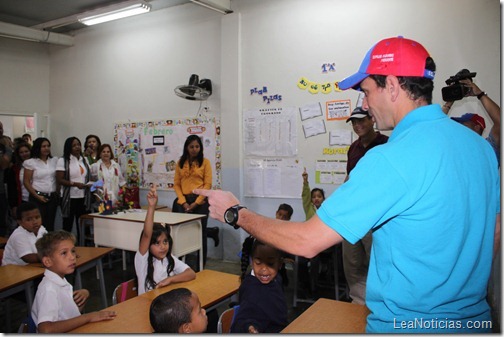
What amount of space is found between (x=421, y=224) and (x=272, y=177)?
3.93 metres

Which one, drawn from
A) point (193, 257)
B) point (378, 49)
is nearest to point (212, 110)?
point (193, 257)

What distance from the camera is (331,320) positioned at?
1.75 meters

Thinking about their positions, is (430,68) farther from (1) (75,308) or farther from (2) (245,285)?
(1) (75,308)

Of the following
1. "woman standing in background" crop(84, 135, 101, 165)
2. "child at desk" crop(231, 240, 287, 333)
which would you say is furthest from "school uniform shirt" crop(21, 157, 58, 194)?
"child at desk" crop(231, 240, 287, 333)

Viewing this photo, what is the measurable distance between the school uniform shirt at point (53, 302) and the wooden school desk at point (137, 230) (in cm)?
165

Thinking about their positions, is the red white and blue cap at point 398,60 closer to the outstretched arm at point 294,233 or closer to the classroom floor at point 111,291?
the outstretched arm at point 294,233

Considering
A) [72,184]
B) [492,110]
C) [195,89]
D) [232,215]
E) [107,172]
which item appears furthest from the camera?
[107,172]

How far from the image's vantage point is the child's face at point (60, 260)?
227 centimetres

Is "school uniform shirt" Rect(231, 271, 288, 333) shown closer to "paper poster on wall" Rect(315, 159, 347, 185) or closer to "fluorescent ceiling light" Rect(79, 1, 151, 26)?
"paper poster on wall" Rect(315, 159, 347, 185)

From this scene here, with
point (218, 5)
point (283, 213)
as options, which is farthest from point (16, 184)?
point (283, 213)

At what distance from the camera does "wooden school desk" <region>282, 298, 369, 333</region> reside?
1.65 metres

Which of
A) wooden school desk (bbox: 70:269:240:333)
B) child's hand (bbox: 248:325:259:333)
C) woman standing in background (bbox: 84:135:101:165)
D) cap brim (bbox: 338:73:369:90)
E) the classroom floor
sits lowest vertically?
the classroom floor

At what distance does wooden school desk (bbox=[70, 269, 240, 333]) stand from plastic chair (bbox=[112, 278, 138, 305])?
0.29 metres

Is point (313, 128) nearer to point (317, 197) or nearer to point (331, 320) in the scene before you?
point (317, 197)
